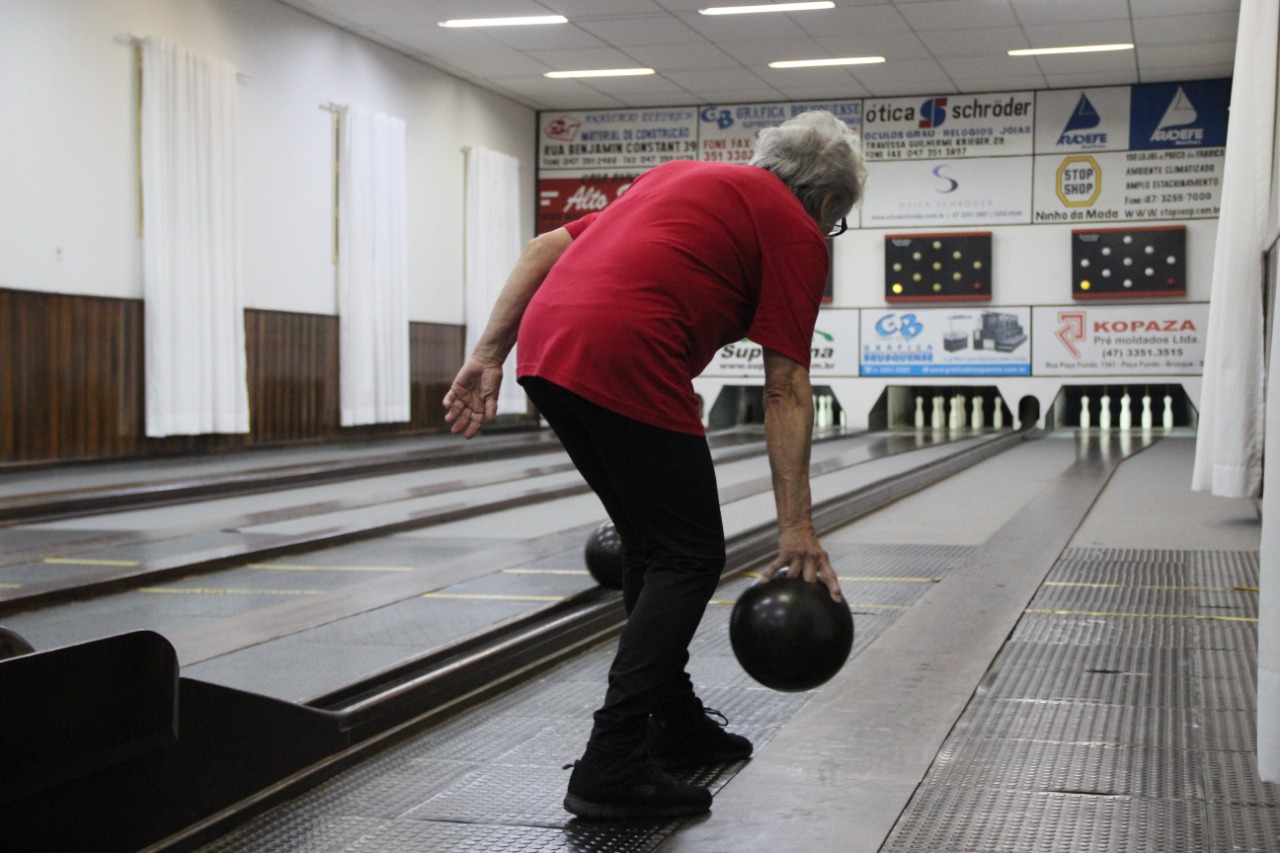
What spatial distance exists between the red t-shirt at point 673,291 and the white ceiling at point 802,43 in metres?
8.49

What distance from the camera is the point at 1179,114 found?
13.2 m

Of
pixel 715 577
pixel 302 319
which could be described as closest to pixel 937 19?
pixel 302 319

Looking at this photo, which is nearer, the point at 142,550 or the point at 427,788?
the point at 427,788

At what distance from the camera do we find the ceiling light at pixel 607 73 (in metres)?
12.8

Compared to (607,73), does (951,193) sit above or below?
below

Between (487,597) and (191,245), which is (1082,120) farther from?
(487,597)

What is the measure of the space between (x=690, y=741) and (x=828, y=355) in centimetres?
1194

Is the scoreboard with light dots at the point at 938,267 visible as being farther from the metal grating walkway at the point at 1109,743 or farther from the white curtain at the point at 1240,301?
the metal grating walkway at the point at 1109,743

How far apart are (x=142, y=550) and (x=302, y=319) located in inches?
224

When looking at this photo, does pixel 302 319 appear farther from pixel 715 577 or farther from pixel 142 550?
pixel 715 577

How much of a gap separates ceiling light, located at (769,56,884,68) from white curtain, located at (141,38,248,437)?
5.04 meters

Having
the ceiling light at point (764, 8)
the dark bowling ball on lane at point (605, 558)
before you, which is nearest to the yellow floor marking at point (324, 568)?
the dark bowling ball on lane at point (605, 558)

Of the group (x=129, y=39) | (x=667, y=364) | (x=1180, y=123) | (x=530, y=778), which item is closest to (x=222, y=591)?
(x=530, y=778)

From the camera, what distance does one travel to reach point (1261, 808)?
2268mm
